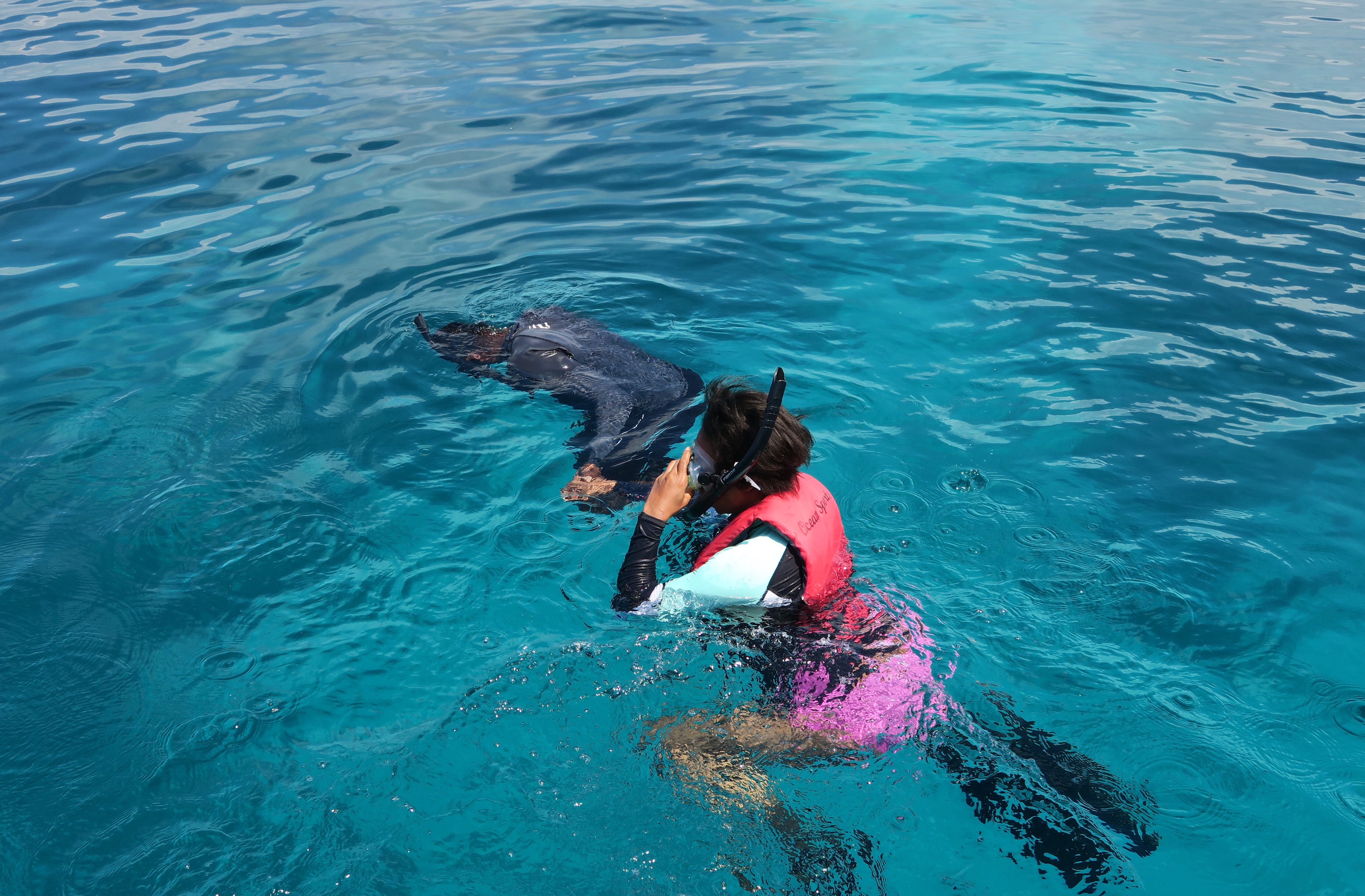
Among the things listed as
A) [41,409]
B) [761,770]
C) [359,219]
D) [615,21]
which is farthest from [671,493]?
[615,21]

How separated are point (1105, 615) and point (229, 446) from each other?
15.6 feet

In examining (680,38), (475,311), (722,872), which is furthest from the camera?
(680,38)

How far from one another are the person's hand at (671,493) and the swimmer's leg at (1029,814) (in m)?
1.28

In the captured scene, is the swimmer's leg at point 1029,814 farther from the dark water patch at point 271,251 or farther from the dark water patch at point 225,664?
the dark water patch at point 271,251

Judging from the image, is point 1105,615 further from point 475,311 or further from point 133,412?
point 133,412

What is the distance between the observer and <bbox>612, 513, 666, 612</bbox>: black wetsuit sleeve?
3.30 metres

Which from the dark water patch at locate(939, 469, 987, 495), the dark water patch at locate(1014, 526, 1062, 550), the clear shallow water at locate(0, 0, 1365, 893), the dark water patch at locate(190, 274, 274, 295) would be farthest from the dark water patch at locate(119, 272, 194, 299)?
the dark water patch at locate(1014, 526, 1062, 550)

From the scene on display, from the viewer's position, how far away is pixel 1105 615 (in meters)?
3.97

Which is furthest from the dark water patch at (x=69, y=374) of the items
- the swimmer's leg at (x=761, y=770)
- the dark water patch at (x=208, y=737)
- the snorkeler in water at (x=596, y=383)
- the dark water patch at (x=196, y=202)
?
the swimmer's leg at (x=761, y=770)

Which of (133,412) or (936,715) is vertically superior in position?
(936,715)

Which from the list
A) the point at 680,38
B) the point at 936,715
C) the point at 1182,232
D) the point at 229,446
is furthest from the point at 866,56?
the point at 936,715

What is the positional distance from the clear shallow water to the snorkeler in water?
0.18 meters

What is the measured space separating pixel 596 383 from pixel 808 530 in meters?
2.50

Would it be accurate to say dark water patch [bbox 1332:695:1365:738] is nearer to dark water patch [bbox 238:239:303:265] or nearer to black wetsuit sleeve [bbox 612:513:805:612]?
black wetsuit sleeve [bbox 612:513:805:612]
